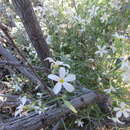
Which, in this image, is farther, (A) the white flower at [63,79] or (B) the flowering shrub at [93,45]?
(B) the flowering shrub at [93,45]

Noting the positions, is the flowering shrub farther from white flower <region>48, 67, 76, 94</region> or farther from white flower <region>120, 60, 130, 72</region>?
white flower <region>48, 67, 76, 94</region>

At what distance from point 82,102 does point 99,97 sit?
16 cm

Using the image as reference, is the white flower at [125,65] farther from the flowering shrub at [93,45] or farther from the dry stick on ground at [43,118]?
the dry stick on ground at [43,118]

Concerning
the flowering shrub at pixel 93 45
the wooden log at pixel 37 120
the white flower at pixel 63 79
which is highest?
the flowering shrub at pixel 93 45

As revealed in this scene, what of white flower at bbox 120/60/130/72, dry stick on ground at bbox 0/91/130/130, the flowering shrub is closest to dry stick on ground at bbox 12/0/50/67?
the flowering shrub

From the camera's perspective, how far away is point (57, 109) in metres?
0.83

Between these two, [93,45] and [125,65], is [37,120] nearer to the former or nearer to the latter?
[125,65]

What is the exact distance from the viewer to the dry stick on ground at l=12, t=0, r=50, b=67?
34.5 inches

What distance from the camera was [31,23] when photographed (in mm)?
946

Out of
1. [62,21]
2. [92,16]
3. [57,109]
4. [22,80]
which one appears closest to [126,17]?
[92,16]

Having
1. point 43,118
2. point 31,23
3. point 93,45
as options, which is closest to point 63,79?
point 43,118

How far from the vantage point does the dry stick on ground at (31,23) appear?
34.5 inches

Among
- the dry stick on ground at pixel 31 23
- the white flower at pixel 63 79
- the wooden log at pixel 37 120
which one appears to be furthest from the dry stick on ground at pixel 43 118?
the dry stick on ground at pixel 31 23

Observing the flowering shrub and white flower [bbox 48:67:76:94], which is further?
the flowering shrub
